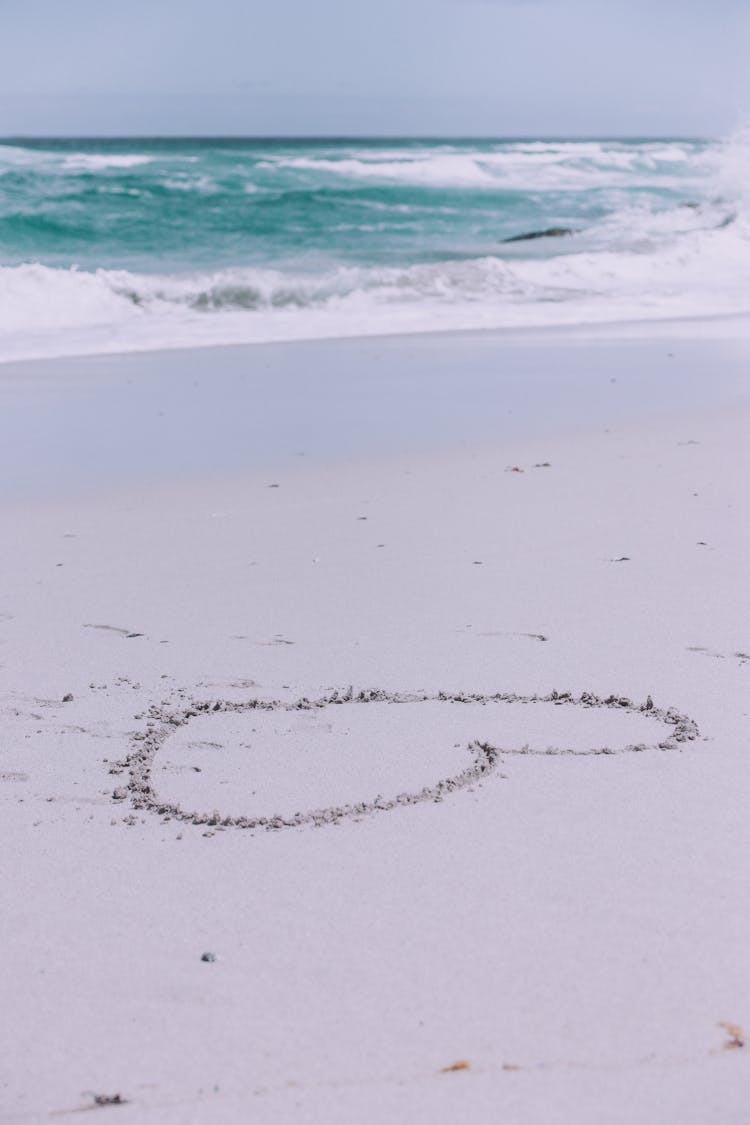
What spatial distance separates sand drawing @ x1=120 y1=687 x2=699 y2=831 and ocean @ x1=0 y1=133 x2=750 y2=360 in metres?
7.15

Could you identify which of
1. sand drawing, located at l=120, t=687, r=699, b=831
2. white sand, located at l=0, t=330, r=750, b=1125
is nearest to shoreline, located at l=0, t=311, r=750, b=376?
white sand, located at l=0, t=330, r=750, b=1125

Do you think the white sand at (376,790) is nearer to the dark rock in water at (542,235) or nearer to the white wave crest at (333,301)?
the white wave crest at (333,301)

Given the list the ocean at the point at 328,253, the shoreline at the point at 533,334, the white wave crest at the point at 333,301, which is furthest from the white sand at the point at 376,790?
the ocean at the point at 328,253

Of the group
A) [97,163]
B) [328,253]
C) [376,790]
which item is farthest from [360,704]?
[97,163]

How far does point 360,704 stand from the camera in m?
3.28

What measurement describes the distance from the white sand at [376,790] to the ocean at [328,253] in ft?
18.6

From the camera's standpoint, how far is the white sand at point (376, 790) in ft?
6.27

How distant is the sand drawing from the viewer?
8.81 feet

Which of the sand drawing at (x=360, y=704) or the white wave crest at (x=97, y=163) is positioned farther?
the white wave crest at (x=97, y=163)

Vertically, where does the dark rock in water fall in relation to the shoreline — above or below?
above

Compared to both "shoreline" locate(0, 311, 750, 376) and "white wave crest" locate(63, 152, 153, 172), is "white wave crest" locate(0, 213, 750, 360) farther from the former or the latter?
"white wave crest" locate(63, 152, 153, 172)

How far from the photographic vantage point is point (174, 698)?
333 cm

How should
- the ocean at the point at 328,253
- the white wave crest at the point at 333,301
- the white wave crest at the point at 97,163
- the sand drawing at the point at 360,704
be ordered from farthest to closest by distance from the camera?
the white wave crest at the point at 97,163 < the ocean at the point at 328,253 < the white wave crest at the point at 333,301 < the sand drawing at the point at 360,704

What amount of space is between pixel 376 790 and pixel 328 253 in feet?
57.1
